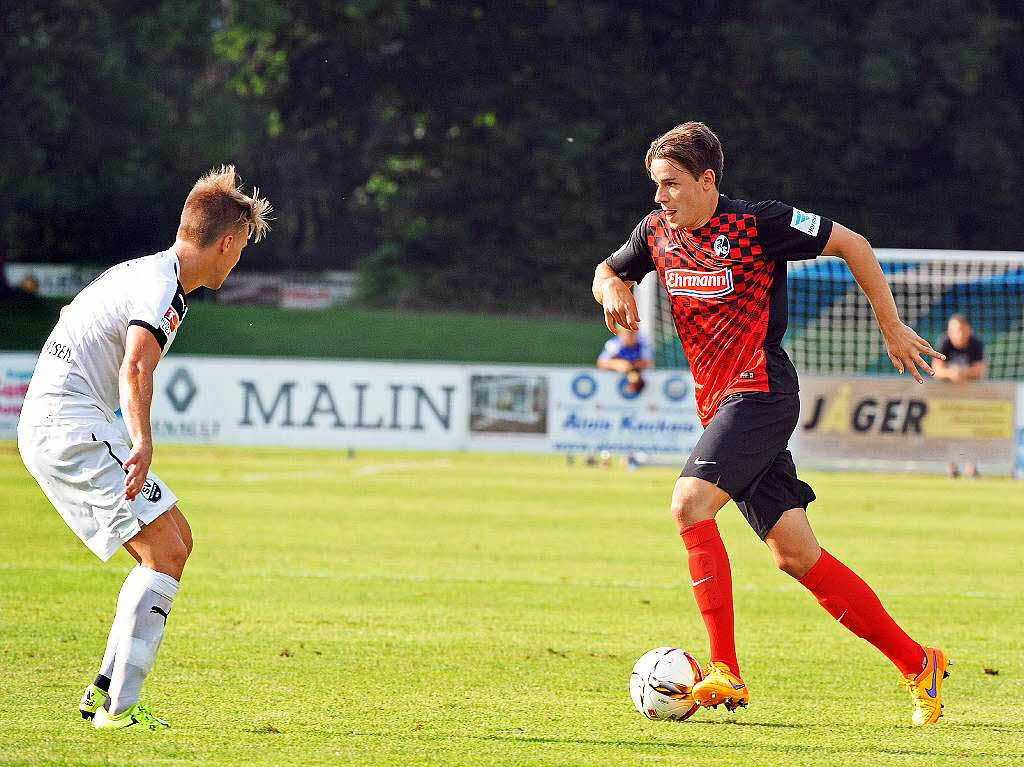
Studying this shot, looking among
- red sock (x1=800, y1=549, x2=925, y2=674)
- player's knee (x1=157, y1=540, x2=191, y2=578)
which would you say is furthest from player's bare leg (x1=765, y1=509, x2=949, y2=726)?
player's knee (x1=157, y1=540, x2=191, y2=578)

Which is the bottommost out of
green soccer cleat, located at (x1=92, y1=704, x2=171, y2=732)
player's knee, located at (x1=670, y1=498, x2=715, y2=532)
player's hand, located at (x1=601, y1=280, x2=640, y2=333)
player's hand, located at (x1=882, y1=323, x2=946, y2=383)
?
green soccer cleat, located at (x1=92, y1=704, x2=171, y2=732)

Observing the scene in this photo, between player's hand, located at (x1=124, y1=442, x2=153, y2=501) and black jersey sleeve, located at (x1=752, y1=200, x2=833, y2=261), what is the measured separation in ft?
8.00

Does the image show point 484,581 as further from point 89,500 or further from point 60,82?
point 60,82

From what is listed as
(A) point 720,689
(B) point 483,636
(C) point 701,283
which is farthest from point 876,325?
(A) point 720,689

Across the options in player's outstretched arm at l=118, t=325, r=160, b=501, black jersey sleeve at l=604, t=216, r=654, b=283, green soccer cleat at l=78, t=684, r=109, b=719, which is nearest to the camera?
player's outstretched arm at l=118, t=325, r=160, b=501

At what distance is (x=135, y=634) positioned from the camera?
526cm

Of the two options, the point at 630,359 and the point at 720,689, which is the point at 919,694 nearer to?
the point at 720,689

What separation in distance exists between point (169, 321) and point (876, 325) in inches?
1291

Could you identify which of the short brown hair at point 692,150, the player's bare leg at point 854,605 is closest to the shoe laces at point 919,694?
the player's bare leg at point 854,605

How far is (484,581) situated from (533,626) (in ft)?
6.02

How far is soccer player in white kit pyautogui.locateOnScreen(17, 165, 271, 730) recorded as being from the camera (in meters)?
5.25

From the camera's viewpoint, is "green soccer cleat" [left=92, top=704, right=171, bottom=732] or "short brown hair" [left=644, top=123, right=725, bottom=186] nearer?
"green soccer cleat" [left=92, top=704, right=171, bottom=732]

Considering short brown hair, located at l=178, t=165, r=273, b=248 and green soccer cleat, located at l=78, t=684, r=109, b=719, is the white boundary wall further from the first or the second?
green soccer cleat, located at l=78, t=684, r=109, b=719

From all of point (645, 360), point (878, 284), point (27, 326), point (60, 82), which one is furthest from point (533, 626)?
point (60, 82)
